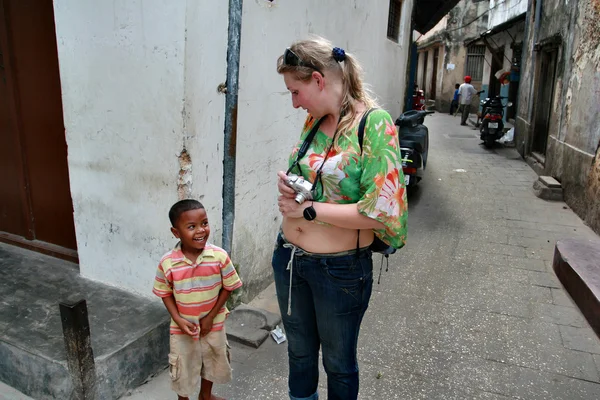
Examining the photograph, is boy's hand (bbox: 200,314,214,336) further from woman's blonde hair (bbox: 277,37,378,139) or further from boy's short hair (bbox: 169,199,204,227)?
woman's blonde hair (bbox: 277,37,378,139)

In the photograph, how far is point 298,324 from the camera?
2.11 metres

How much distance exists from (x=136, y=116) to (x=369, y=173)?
1736 millimetres

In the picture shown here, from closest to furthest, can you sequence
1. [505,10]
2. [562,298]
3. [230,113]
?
[230,113]
[562,298]
[505,10]

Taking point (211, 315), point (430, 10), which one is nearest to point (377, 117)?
point (211, 315)

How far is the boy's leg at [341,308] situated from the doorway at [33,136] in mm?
2414

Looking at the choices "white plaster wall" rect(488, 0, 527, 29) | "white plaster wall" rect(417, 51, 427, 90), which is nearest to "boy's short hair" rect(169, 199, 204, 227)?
"white plaster wall" rect(488, 0, 527, 29)

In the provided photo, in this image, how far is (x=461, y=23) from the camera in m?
22.8

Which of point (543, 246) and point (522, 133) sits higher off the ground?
point (522, 133)

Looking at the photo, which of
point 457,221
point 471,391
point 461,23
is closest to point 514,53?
point 461,23

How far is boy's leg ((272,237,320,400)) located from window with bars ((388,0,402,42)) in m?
7.38

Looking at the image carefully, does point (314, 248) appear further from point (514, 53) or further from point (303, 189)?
point (514, 53)

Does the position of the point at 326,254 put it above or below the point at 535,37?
below

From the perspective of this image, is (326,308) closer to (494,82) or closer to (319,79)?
(319,79)

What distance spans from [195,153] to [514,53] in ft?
55.7
